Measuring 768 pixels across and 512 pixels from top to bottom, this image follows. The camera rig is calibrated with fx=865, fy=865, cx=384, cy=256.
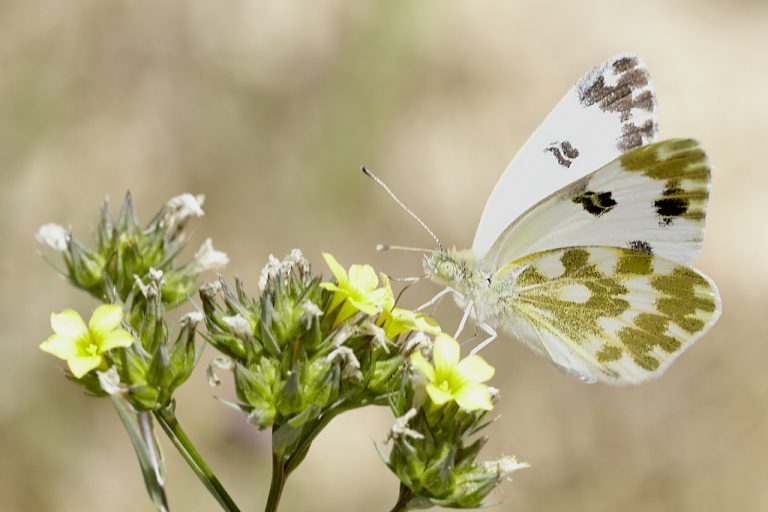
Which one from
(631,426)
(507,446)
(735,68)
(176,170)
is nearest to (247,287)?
(176,170)

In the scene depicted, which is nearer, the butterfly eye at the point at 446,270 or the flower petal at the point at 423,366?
the flower petal at the point at 423,366

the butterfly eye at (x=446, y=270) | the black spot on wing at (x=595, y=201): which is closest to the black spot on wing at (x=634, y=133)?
the black spot on wing at (x=595, y=201)

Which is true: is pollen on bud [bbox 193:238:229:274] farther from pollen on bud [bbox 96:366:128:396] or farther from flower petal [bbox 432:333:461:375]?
flower petal [bbox 432:333:461:375]

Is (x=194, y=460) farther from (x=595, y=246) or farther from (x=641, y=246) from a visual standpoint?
(x=641, y=246)

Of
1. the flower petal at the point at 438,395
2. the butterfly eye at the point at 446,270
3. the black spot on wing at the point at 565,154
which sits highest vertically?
the black spot on wing at the point at 565,154

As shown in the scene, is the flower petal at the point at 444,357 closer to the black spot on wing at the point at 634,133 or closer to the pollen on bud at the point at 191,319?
the pollen on bud at the point at 191,319
